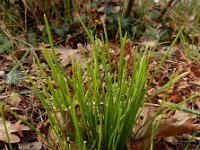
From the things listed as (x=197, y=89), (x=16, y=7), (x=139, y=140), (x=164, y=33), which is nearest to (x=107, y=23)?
(x=164, y=33)

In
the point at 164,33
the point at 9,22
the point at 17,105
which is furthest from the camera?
the point at 164,33

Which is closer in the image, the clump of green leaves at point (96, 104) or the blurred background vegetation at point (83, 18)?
the clump of green leaves at point (96, 104)

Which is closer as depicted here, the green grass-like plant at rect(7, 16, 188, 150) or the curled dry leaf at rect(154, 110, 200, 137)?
the green grass-like plant at rect(7, 16, 188, 150)

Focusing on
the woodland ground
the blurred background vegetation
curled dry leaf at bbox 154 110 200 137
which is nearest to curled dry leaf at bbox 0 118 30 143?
the woodland ground

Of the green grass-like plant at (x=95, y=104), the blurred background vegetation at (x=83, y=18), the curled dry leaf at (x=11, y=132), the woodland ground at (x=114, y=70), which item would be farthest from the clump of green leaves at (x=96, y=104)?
the blurred background vegetation at (x=83, y=18)

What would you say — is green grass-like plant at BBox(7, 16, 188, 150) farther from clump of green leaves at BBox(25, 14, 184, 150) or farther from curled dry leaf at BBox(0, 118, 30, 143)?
curled dry leaf at BBox(0, 118, 30, 143)

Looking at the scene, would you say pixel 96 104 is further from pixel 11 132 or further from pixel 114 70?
pixel 114 70

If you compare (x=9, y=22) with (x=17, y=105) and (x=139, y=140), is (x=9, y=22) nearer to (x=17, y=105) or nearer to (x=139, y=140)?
(x=17, y=105)

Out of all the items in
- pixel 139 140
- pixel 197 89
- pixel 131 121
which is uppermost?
pixel 131 121

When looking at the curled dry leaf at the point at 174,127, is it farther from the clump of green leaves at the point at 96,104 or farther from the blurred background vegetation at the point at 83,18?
the blurred background vegetation at the point at 83,18

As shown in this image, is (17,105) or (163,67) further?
(163,67)

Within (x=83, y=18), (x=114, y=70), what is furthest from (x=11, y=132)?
(x=83, y=18)
